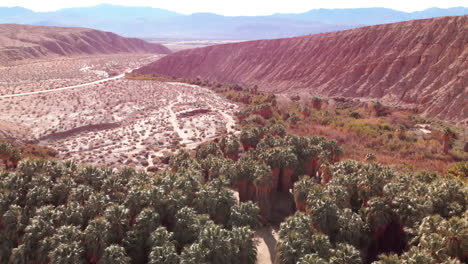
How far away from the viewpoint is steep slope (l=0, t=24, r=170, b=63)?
131 meters

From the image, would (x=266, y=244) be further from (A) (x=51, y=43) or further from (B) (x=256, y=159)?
(A) (x=51, y=43)

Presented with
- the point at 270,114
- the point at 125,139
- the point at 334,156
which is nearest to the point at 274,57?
the point at 270,114

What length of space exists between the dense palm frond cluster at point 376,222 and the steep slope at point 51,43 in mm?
132646

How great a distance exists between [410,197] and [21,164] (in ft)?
92.0

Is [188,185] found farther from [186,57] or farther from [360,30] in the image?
[186,57]

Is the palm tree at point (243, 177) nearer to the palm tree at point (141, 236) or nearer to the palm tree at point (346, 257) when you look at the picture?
the palm tree at point (141, 236)

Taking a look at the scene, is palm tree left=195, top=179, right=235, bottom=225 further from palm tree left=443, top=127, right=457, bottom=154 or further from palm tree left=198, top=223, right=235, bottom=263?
palm tree left=443, top=127, right=457, bottom=154

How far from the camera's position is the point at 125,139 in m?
49.7

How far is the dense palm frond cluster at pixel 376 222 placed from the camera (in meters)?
16.8

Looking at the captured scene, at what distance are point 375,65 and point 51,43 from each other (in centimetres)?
14425

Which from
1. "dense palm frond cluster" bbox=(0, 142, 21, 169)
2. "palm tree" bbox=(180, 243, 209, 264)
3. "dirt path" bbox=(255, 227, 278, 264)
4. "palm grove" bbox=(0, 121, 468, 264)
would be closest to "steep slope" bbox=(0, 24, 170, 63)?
"dense palm frond cluster" bbox=(0, 142, 21, 169)

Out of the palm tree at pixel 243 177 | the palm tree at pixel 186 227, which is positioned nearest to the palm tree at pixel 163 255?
the palm tree at pixel 186 227

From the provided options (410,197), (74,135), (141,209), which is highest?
(410,197)

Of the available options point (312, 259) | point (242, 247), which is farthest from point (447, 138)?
point (242, 247)
